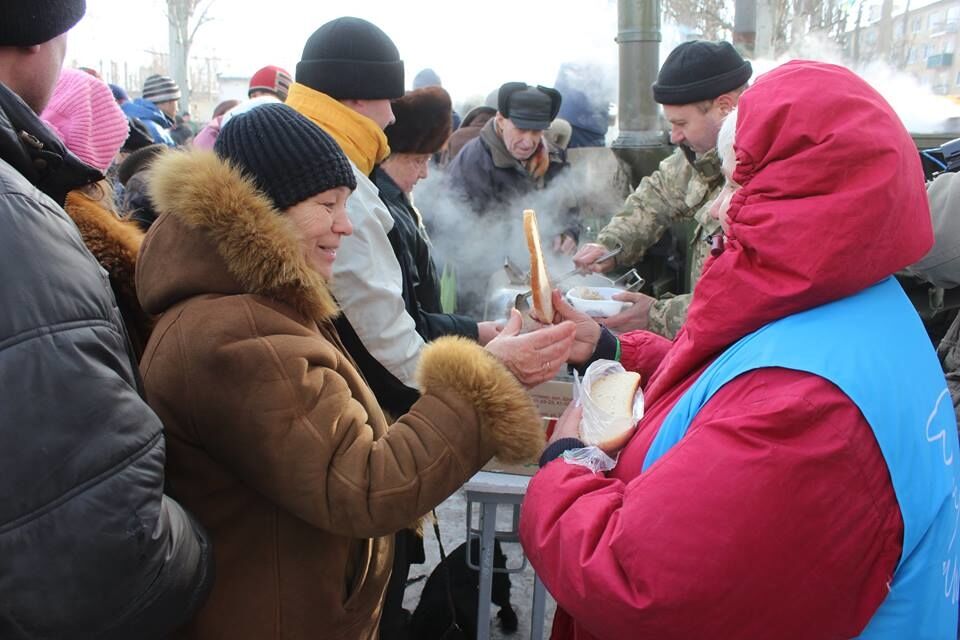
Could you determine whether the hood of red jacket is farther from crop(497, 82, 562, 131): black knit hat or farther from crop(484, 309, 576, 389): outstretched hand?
crop(497, 82, 562, 131): black knit hat

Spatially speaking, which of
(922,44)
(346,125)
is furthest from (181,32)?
(346,125)

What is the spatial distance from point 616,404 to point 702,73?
2.46 meters

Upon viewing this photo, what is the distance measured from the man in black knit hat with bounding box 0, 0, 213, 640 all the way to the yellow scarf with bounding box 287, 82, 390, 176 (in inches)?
56.0

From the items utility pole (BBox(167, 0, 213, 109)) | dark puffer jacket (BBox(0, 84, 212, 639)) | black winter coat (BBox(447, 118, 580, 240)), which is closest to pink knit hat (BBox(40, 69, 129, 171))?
dark puffer jacket (BBox(0, 84, 212, 639))

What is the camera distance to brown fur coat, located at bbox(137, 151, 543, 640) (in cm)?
140

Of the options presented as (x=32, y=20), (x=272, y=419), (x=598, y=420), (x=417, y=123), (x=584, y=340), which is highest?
(x=32, y=20)

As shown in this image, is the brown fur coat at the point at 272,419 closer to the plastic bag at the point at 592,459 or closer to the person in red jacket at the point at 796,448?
the plastic bag at the point at 592,459

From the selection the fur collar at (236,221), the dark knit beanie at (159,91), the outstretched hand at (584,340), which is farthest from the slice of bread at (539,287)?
the dark knit beanie at (159,91)

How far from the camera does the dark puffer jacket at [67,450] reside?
93 centimetres

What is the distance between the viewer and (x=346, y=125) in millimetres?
2525

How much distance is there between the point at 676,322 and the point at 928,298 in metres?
1.11

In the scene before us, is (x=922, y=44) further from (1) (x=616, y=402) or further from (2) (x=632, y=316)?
(1) (x=616, y=402)

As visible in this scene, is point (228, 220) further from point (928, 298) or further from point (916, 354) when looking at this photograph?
point (928, 298)

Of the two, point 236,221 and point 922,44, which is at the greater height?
point 236,221
